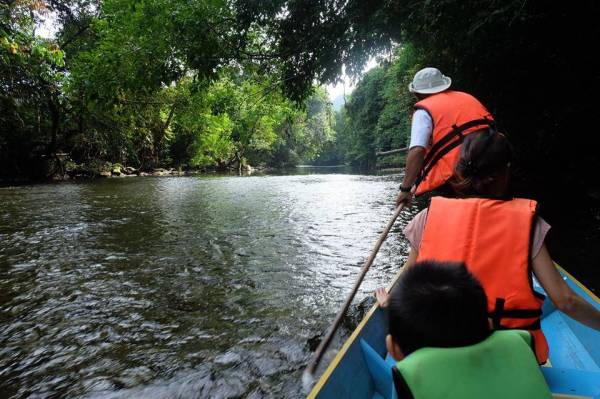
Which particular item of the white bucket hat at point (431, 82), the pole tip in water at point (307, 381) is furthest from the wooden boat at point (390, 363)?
the white bucket hat at point (431, 82)

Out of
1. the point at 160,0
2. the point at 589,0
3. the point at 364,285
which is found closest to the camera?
the point at 364,285

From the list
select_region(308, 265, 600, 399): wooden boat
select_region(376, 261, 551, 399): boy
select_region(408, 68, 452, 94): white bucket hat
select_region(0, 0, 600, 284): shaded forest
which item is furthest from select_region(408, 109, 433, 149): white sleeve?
select_region(0, 0, 600, 284): shaded forest

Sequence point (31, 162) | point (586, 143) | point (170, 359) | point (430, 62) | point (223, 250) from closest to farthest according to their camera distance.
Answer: point (170, 359) → point (223, 250) → point (586, 143) → point (430, 62) → point (31, 162)

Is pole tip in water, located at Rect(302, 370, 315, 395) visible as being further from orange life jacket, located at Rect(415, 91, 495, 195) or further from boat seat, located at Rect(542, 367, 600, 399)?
orange life jacket, located at Rect(415, 91, 495, 195)

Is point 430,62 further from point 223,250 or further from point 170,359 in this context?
point 170,359

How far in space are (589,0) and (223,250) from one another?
694 centimetres

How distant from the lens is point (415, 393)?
3.55ft

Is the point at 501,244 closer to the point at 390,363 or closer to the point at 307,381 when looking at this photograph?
the point at 390,363

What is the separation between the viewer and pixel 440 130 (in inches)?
124

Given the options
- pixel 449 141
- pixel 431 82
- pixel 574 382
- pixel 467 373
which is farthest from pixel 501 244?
pixel 431 82

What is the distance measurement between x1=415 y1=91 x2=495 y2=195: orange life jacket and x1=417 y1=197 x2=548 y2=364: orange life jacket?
1440 mm

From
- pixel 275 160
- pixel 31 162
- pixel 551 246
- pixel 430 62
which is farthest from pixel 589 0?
pixel 275 160

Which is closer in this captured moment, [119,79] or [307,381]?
[307,381]

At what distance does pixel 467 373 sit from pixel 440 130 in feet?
7.92
